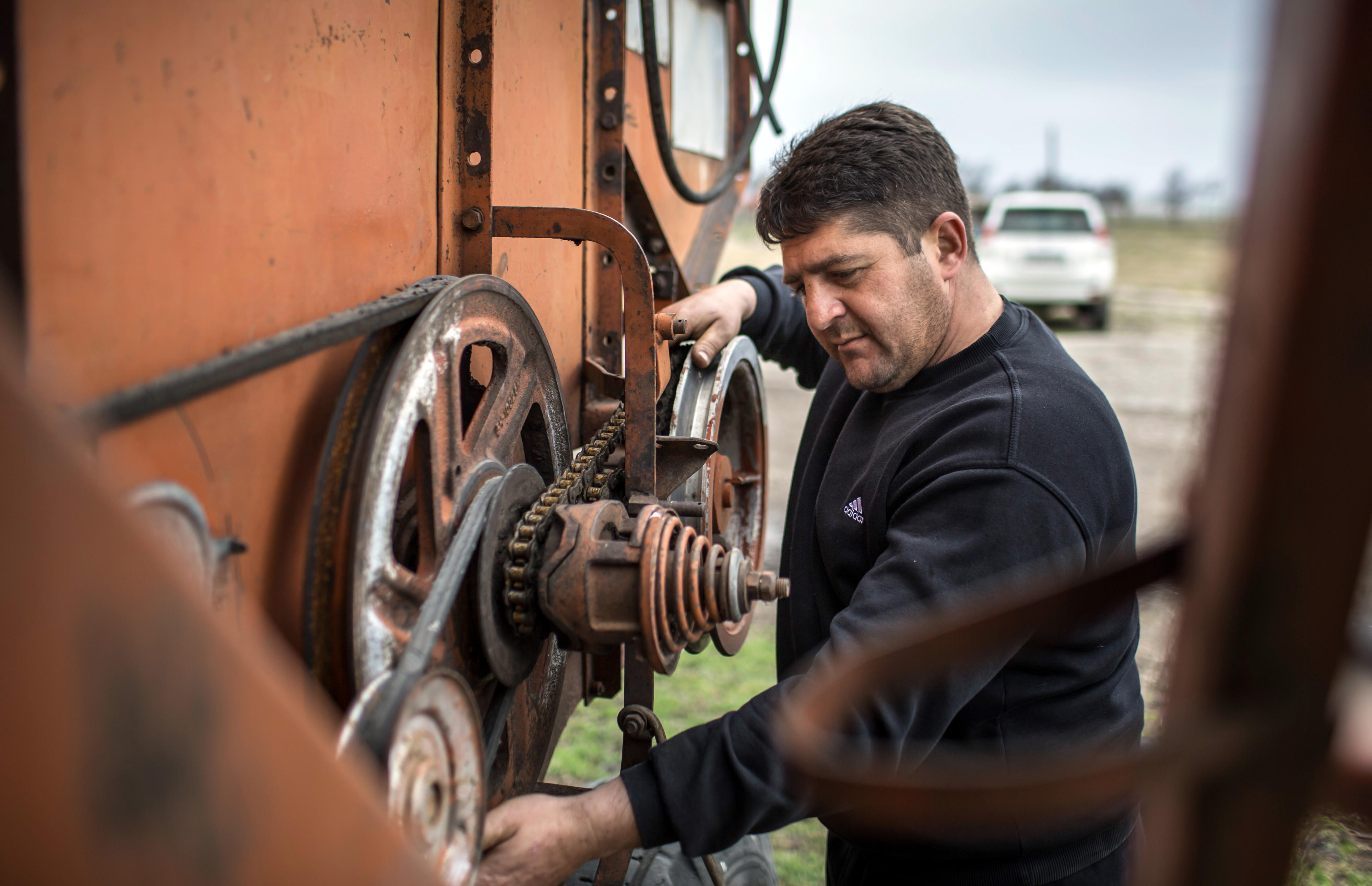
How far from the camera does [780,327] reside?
240cm

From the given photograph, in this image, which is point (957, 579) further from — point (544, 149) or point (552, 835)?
point (544, 149)

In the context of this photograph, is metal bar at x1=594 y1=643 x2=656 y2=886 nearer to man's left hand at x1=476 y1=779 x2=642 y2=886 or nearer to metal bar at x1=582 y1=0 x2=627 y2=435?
man's left hand at x1=476 y1=779 x2=642 y2=886

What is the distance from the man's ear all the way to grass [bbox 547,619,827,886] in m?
1.56

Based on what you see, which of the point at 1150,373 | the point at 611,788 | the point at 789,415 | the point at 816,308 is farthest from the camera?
the point at 1150,373

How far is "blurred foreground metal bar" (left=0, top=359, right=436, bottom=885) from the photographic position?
0.52m

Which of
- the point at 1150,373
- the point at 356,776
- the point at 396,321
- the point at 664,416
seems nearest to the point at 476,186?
the point at 396,321

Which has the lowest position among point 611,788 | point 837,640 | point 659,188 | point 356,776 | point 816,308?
point 611,788

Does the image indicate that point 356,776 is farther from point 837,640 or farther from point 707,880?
point 707,880

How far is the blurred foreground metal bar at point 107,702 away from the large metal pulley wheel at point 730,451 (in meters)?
0.79

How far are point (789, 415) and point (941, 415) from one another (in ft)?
21.2

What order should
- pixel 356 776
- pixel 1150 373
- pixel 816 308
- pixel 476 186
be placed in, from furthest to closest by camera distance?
pixel 1150 373 → pixel 816 308 → pixel 476 186 → pixel 356 776

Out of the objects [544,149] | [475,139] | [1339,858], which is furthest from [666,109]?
[1339,858]

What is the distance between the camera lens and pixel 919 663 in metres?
0.60

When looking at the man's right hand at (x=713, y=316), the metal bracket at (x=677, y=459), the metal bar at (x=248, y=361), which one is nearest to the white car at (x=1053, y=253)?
the man's right hand at (x=713, y=316)
